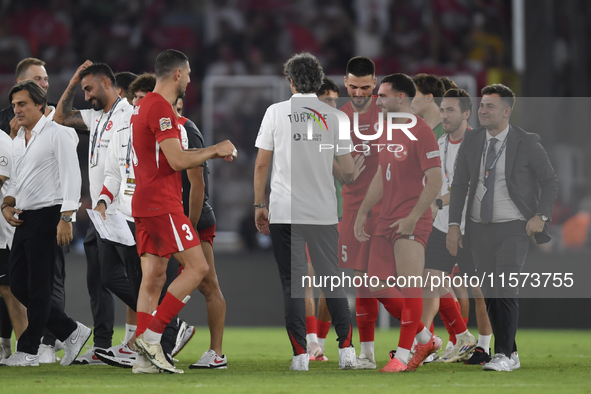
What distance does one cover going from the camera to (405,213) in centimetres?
618

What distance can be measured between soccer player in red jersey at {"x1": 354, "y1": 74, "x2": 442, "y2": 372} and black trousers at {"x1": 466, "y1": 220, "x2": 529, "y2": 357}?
424 mm

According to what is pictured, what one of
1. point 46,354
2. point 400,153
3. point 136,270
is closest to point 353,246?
point 400,153

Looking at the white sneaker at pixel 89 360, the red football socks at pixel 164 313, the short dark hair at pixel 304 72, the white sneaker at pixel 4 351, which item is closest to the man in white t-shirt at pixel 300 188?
the short dark hair at pixel 304 72

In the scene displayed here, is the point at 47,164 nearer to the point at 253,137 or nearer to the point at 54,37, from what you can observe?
the point at 253,137

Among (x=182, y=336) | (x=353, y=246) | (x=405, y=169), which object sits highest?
(x=405, y=169)

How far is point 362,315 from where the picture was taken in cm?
634

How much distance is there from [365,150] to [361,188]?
31 centimetres

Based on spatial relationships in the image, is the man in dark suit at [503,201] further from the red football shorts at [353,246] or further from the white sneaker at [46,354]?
the white sneaker at [46,354]

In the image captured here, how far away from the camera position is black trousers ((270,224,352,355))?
5828 millimetres

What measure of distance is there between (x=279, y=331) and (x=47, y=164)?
474 centimetres

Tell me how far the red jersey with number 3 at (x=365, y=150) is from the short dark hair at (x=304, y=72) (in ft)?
2.71

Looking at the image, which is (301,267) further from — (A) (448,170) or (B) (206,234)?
(A) (448,170)

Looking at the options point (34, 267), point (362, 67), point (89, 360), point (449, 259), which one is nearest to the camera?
point (34, 267)

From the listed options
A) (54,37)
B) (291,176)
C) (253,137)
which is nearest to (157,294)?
(291,176)
